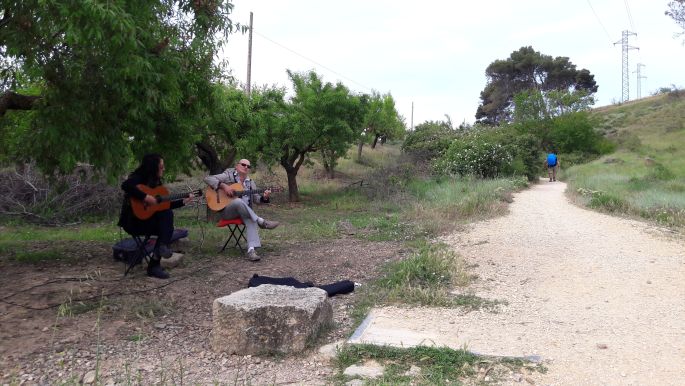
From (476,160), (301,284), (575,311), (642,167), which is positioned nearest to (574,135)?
(642,167)

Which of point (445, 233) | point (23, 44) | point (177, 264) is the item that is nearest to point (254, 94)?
point (445, 233)

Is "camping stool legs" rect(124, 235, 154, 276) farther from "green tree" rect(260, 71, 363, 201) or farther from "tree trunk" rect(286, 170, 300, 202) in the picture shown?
"tree trunk" rect(286, 170, 300, 202)

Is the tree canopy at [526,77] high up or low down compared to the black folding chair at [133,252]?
up

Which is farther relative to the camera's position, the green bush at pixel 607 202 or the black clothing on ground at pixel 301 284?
the green bush at pixel 607 202

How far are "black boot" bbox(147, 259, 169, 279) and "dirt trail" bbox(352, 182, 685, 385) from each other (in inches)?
106

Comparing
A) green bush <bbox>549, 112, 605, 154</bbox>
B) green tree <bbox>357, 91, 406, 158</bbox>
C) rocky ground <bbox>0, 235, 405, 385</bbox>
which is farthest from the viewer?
green bush <bbox>549, 112, 605, 154</bbox>

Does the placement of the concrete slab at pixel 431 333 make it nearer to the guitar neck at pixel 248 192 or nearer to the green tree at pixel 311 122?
the guitar neck at pixel 248 192

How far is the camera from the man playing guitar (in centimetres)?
759

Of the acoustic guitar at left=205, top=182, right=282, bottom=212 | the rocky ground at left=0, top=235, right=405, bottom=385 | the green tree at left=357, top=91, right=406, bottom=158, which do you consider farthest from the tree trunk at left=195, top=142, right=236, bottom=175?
the green tree at left=357, top=91, right=406, bottom=158

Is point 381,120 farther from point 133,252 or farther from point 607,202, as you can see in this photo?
point 133,252

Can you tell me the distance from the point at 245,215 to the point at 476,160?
592 inches

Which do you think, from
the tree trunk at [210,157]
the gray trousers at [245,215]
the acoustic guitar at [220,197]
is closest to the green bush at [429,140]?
the tree trunk at [210,157]

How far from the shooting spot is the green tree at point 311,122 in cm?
1761

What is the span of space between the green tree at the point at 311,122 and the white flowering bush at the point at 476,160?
3.97 metres
